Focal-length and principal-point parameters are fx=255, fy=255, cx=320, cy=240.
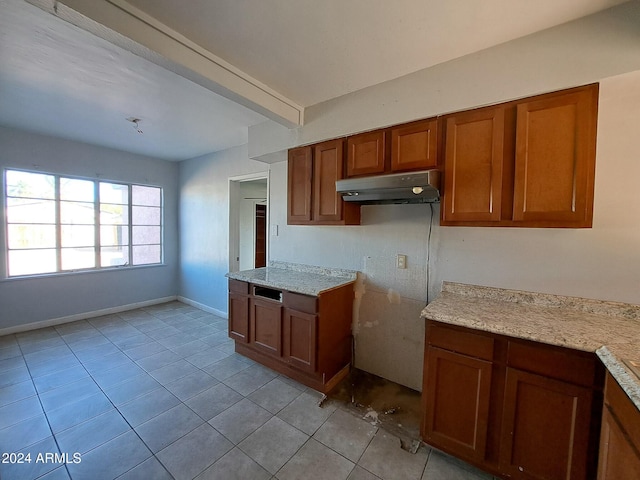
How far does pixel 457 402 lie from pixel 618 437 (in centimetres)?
65

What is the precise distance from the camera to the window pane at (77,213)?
12.1 feet

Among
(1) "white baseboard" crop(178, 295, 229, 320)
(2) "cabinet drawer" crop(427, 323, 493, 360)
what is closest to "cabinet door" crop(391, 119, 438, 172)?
(2) "cabinet drawer" crop(427, 323, 493, 360)

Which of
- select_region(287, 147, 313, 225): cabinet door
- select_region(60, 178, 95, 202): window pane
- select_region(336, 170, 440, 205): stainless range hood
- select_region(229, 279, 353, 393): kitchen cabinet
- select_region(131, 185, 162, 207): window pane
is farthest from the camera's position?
select_region(131, 185, 162, 207): window pane

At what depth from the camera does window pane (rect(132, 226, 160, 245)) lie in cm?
441

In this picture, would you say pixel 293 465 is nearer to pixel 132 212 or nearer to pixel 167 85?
pixel 167 85

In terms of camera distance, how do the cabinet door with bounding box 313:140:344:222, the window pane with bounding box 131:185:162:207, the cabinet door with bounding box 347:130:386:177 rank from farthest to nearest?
the window pane with bounding box 131:185:162:207 → the cabinet door with bounding box 313:140:344:222 → the cabinet door with bounding box 347:130:386:177

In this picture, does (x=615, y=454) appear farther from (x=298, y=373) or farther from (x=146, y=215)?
(x=146, y=215)

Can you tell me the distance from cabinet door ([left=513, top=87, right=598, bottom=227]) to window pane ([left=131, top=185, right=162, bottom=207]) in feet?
17.1

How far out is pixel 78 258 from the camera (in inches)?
151

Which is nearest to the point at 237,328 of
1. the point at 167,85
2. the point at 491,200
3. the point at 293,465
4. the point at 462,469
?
the point at 293,465

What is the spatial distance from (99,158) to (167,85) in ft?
8.92

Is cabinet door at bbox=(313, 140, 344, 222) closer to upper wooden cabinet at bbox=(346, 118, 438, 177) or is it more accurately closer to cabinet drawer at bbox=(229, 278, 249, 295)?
upper wooden cabinet at bbox=(346, 118, 438, 177)

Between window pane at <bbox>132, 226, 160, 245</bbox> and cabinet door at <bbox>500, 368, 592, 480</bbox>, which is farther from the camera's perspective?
window pane at <bbox>132, 226, 160, 245</bbox>

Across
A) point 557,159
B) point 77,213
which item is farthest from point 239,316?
point 77,213
